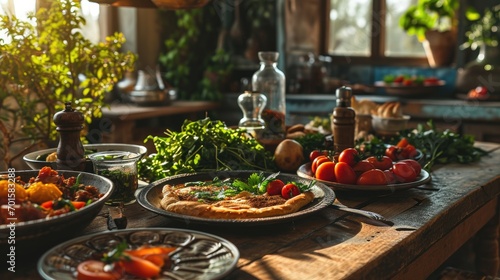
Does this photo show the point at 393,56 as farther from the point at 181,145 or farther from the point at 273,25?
the point at 181,145

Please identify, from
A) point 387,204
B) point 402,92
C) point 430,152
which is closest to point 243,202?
point 387,204

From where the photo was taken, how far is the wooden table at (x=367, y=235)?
1147mm

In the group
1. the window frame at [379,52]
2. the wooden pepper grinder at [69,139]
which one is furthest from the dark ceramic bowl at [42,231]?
the window frame at [379,52]

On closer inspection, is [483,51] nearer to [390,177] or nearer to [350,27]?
[350,27]

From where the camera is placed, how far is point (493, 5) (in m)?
4.72

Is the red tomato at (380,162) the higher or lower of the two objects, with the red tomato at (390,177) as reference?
higher

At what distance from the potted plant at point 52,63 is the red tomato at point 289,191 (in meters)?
1.15

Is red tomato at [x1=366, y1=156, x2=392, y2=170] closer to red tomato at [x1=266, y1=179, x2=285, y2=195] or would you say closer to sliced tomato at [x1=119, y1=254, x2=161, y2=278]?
red tomato at [x1=266, y1=179, x2=285, y2=195]

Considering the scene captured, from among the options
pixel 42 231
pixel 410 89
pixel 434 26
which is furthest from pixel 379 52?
pixel 42 231

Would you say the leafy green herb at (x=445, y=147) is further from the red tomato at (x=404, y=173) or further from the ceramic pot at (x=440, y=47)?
the ceramic pot at (x=440, y=47)

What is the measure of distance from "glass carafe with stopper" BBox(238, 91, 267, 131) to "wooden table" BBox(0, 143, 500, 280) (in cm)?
61

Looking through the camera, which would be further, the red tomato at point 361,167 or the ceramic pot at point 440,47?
the ceramic pot at point 440,47

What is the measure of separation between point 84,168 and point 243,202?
529 mm

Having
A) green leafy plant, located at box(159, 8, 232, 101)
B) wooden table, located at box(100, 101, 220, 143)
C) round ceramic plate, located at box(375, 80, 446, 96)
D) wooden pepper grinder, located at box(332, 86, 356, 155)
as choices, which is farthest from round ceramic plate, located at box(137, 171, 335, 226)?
green leafy plant, located at box(159, 8, 232, 101)
